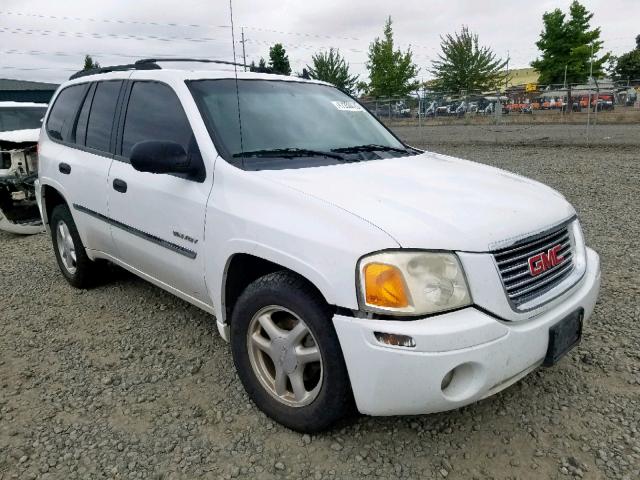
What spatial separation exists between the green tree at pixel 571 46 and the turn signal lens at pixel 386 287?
135 feet

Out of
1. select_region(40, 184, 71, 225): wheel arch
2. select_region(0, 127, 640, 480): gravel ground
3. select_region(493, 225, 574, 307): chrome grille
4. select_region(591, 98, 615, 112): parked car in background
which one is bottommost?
select_region(0, 127, 640, 480): gravel ground

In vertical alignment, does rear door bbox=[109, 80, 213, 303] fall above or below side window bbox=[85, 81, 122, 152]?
below

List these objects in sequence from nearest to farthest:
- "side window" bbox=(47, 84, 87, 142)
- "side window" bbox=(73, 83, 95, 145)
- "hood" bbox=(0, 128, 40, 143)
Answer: "side window" bbox=(73, 83, 95, 145) < "side window" bbox=(47, 84, 87, 142) < "hood" bbox=(0, 128, 40, 143)

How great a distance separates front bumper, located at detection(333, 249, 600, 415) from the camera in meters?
1.98

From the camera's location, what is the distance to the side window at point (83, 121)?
3977mm

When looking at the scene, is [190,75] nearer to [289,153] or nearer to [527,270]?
[289,153]

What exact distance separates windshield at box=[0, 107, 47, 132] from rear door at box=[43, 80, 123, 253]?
485cm

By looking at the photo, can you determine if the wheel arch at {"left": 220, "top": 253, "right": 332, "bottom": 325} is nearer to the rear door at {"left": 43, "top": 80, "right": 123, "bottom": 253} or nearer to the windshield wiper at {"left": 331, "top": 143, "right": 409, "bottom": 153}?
the windshield wiper at {"left": 331, "top": 143, "right": 409, "bottom": 153}

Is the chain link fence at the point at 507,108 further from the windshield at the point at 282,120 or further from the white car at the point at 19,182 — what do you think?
the windshield at the point at 282,120

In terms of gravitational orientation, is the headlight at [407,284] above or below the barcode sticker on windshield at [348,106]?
below

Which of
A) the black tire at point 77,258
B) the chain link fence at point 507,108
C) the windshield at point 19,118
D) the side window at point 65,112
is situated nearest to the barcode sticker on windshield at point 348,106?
the side window at point 65,112

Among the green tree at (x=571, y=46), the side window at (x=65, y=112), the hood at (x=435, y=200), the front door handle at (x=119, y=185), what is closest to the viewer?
the hood at (x=435, y=200)

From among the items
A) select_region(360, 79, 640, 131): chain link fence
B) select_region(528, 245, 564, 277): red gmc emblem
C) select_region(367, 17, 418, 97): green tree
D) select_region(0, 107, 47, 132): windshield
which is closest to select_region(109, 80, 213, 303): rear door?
select_region(528, 245, 564, 277): red gmc emblem

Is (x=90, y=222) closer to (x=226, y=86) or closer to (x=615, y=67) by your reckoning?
(x=226, y=86)
